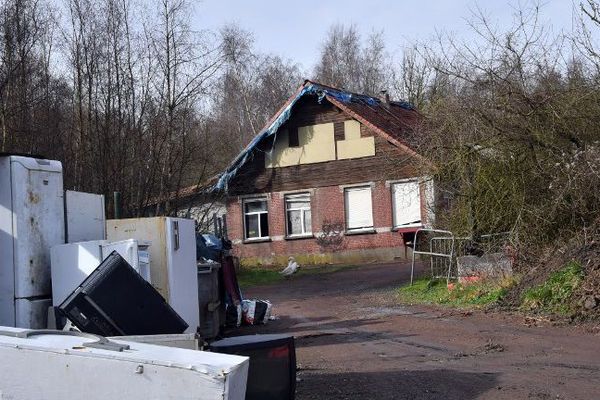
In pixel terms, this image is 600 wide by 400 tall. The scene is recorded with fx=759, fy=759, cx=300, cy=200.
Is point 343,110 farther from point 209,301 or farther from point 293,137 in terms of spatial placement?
point 209,301

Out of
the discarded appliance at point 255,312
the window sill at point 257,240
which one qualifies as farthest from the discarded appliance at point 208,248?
the window sill at point 257,240

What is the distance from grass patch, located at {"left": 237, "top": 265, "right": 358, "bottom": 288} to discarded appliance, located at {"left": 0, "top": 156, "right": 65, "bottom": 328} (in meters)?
15.4

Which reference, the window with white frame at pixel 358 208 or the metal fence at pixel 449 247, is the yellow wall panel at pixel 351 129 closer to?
the window with white frame at pixel 358 208

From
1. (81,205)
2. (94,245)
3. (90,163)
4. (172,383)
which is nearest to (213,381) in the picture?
(172,383)

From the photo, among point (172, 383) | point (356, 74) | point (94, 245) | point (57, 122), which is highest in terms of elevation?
point (356, 74)

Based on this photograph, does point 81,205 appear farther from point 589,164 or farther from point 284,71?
point 284,71

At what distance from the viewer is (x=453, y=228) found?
53.4 feet

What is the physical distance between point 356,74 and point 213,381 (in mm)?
54605

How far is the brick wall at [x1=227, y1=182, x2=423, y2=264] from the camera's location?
97.2ft

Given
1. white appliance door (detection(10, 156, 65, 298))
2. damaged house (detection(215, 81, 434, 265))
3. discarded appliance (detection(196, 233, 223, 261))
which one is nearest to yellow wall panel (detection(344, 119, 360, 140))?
damaged house (detection(215, 81, 434, 265))

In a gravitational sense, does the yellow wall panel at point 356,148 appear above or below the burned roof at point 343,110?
below

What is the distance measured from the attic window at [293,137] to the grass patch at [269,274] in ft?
18.0

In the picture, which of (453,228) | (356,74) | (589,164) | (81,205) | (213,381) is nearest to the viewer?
(213,381)

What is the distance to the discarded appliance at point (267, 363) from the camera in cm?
582
